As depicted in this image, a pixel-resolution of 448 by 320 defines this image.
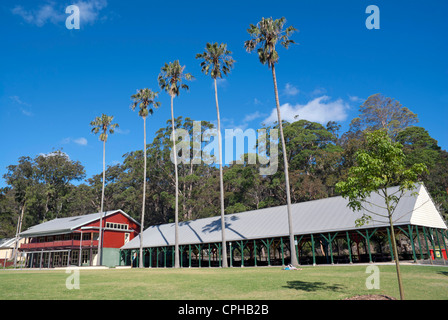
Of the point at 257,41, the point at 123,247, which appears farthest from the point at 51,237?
the point at 257,41

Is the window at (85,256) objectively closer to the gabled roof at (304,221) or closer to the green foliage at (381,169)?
the gabled roof at (304,221)

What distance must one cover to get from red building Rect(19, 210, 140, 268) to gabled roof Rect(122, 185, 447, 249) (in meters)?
6.54

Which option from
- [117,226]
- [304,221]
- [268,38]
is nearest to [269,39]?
[268,38]

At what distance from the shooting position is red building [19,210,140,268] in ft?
144

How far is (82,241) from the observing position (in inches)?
1713

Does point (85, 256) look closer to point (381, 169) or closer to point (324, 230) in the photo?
point (324, 230)

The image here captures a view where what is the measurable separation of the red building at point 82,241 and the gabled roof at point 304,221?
6.54 m

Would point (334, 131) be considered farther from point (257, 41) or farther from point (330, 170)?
point (257, 41)

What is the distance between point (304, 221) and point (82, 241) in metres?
32.1

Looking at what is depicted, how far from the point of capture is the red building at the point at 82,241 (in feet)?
144

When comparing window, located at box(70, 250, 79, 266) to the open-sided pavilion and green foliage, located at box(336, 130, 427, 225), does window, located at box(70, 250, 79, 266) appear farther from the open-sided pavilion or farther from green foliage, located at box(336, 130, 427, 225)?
green foliage, located at box(336, 130, 427, 225)

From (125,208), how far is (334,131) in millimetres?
47464

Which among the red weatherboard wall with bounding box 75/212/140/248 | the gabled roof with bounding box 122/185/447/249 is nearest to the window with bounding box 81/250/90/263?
the red weatherboard wall with bounding box 75/212/140/248
